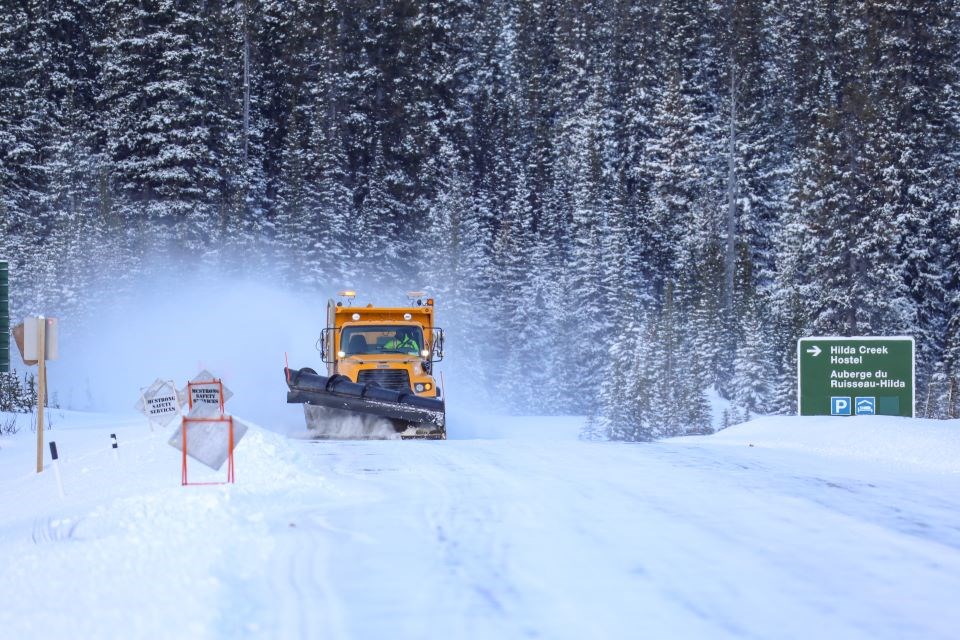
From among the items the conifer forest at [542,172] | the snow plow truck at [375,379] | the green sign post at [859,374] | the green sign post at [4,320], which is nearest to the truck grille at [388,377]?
the snow plow truck at [375,379]

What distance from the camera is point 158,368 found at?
3828 cm

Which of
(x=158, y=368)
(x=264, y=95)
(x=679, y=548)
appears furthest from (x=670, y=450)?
(x=264, y=95)

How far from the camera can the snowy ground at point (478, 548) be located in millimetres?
6191

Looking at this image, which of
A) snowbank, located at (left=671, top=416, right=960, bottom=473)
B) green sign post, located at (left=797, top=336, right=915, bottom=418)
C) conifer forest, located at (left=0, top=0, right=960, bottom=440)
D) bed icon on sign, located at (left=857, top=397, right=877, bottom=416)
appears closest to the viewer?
snowbank, located at (left=671, top=416, right=960, bottom=473)

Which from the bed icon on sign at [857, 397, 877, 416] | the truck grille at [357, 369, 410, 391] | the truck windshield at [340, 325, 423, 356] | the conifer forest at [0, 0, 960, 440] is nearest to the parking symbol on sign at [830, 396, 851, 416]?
the bed icon on sign at [857, 397, 877, 416]

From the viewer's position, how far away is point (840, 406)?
1930 centimetres

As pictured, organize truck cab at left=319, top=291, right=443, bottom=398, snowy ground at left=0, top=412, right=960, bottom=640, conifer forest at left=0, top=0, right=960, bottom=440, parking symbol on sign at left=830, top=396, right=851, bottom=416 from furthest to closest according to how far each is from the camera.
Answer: conifer forest at left=0, top=0, right=960, bottom=440 → truck cab at left=319, top=291, right=443, bottom=398 → parking symbol on sign at left=830, top=396, right=851, bottom=416 → snowy ground at left=0, top=412, right=960, bottom=640

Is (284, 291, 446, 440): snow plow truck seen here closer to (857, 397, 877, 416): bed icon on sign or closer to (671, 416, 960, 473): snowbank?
(671, 416, 960, 473): snowbank

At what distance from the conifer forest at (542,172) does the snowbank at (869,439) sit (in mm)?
14654

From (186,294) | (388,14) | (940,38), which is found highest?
(388,14)

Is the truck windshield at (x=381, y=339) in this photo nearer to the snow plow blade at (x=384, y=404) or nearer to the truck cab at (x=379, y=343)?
the truck cab at (x=379, y=343)

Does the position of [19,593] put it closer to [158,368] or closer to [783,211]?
[158,368]

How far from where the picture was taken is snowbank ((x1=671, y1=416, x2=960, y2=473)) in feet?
49.3

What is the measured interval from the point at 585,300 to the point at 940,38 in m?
21.4
